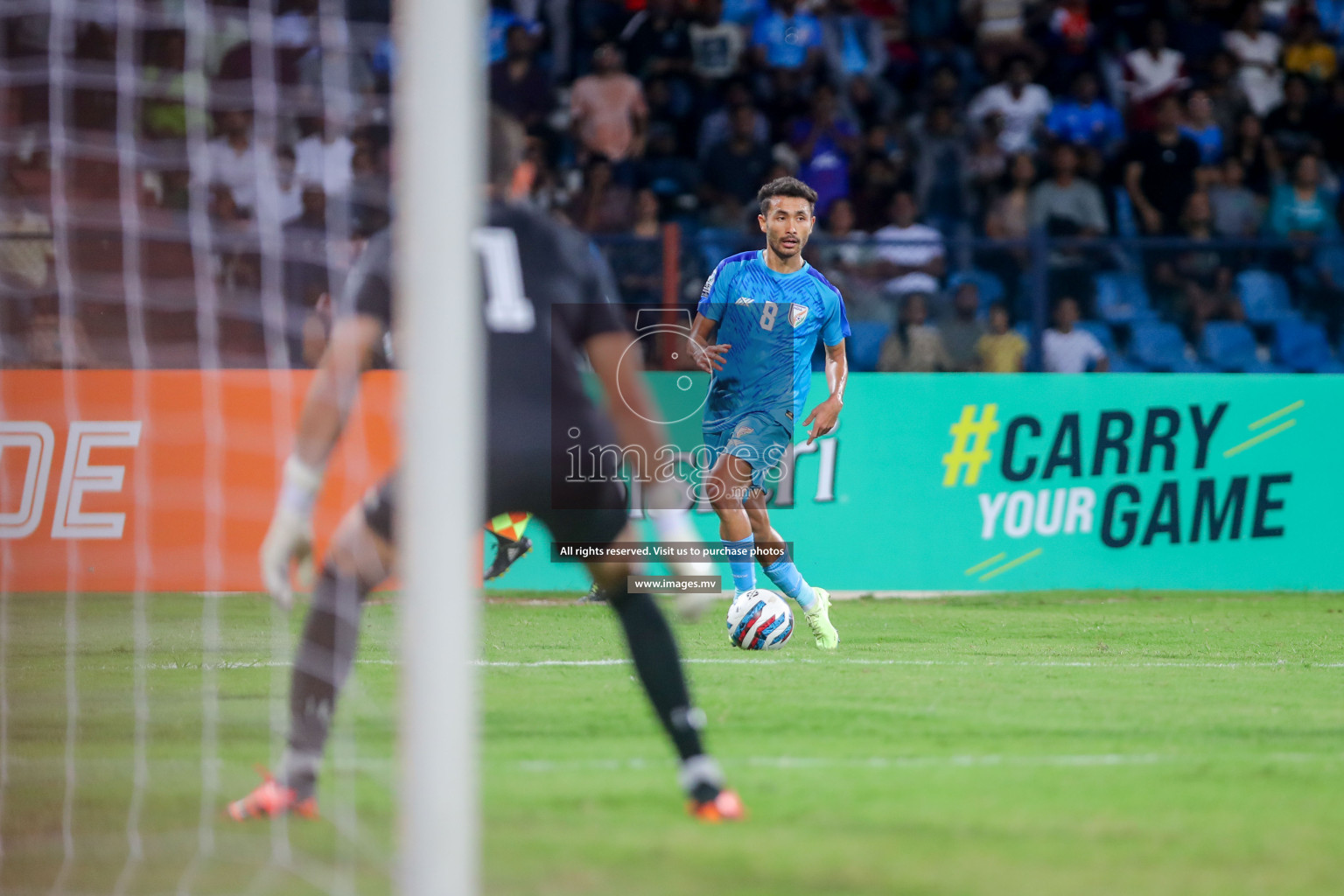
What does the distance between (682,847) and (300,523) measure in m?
1.31

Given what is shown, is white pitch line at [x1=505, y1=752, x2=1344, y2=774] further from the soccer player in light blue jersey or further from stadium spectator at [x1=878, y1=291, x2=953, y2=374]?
stadium spectator at [x1=878, y1=291, x2=953, y2=374]

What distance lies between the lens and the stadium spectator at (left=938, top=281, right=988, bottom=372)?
11367 mm

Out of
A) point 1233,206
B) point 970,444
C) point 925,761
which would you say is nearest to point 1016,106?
point 1233,206

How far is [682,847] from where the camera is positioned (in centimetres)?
407

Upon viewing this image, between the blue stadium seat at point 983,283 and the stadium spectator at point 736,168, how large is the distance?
9.07 feet

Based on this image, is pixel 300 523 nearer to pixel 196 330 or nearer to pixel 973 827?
pixel 973 827

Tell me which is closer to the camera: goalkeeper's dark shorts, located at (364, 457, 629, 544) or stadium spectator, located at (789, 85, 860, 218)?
goalkeeper's dark shorts, located at (364, 457, 629, 544)

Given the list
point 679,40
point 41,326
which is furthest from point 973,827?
point 679,40

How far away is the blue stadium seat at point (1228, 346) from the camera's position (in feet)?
38.3

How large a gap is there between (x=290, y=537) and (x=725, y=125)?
11.1 metres

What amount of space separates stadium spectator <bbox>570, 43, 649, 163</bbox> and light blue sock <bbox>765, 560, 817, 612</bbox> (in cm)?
692

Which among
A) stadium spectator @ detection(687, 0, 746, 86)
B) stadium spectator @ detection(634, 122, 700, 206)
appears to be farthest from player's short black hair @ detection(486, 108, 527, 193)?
stadium spectator @ detection(687, 0, 746, 86)

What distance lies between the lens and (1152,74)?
15461 mm

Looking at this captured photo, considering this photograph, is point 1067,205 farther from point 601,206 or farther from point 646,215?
point 601,206
